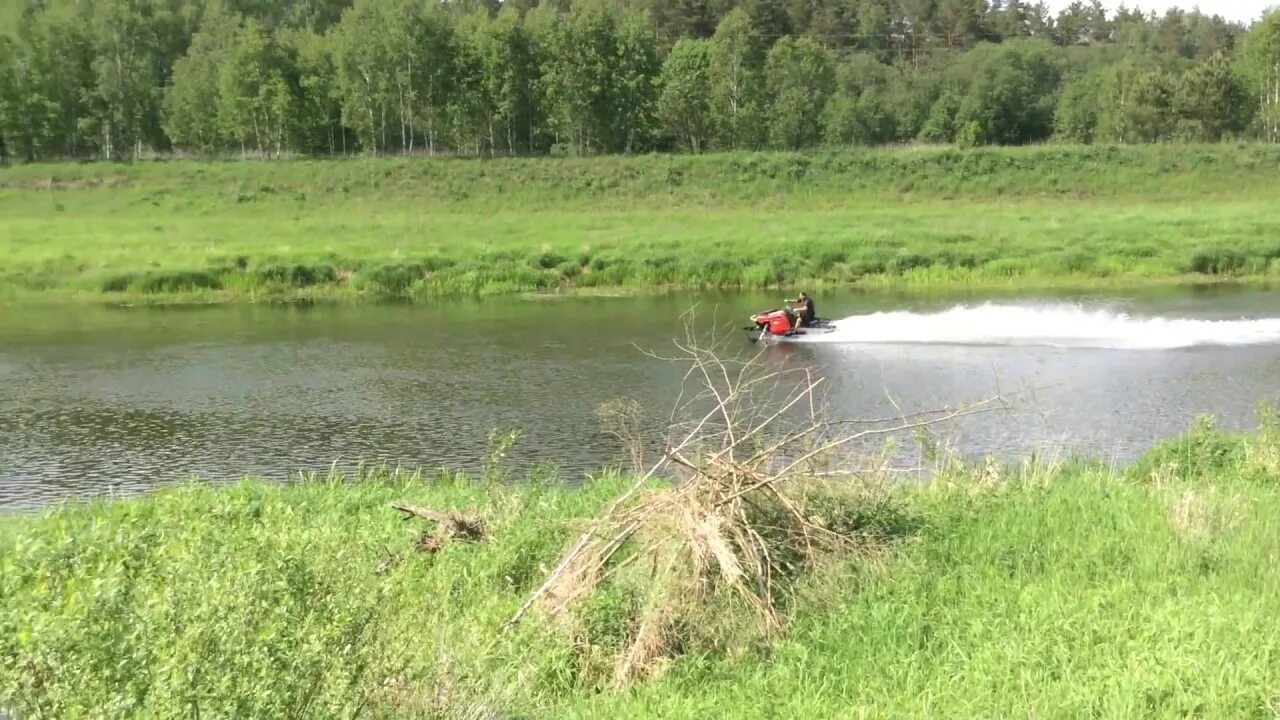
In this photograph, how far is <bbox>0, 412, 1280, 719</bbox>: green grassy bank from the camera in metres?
6.11

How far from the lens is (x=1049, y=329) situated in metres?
28.4

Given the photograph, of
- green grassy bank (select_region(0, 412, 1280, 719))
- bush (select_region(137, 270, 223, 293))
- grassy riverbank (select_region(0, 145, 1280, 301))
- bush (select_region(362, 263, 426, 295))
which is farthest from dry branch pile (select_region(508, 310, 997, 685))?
bush (select_region(137, 270, 223, 293))

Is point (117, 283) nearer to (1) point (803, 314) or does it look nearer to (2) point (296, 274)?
(2) point (296, 274)

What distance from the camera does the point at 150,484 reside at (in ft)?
53.9

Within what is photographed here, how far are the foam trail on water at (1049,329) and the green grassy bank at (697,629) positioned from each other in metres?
15.8

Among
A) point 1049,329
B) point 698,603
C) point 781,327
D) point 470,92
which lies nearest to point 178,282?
point 781,327

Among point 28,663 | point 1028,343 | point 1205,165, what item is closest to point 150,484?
point 28,663

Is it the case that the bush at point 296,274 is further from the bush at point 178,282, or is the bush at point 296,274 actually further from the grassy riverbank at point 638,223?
the bush at point 178,282

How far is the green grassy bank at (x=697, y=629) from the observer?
6109 mm

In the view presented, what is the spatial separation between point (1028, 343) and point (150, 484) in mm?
20794

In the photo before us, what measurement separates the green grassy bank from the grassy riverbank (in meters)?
29.8

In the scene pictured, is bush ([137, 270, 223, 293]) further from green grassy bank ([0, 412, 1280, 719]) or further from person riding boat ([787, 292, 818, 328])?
green grassy bank ([0, 412, 1280, 719])

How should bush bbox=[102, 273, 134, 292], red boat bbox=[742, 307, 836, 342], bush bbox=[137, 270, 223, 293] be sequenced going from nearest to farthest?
red boat bbox=[742, 307, 836, 342] < bush bbox=[137, 270, 223, 293] < bush bbox=[102, 273, 134, 292]

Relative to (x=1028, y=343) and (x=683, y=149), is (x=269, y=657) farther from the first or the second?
(x=683, y=149)
